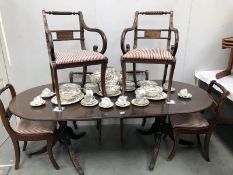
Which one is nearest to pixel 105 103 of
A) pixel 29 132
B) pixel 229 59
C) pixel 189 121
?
pixel 29 132

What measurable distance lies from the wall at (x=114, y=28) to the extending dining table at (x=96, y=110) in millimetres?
564

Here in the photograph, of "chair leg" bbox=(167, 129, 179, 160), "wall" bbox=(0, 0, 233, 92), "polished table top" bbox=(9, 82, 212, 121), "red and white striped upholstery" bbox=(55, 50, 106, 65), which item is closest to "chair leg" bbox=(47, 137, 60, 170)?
"polished table top" bbox=(9, 82, 212, 121)

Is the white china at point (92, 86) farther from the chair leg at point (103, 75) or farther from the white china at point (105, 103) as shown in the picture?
the white china at point (105, 103)

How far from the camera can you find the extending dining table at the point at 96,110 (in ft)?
5.46

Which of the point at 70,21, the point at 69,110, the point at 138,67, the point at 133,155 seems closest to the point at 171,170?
the point at 133,155

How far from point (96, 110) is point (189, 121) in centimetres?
85

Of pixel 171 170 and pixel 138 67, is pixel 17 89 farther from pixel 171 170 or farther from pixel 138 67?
pixel 171 170

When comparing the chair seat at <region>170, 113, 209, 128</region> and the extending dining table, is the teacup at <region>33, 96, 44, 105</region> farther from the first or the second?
the chair seat at <region>170, 113, 209, 128</region>

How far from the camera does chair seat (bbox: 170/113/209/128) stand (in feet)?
6.20

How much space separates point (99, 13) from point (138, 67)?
0.73 metres

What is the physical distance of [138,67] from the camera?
254 cm

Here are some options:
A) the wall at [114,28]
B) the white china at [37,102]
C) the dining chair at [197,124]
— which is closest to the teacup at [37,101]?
the white china at [37,102]

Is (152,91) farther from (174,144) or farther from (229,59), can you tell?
(229,59)

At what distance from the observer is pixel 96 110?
176 cm
